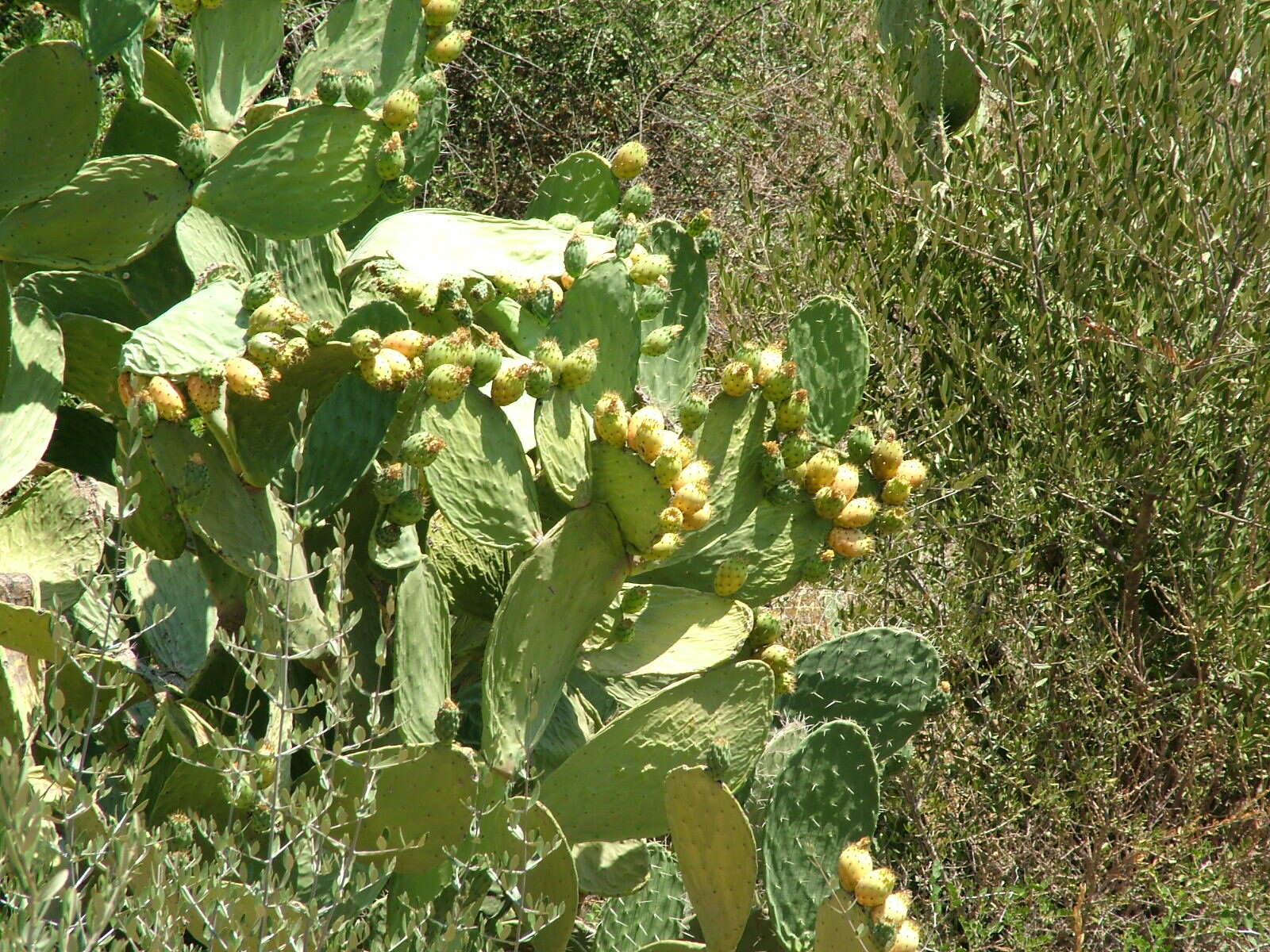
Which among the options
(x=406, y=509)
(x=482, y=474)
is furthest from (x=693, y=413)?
(x=406, y=509)

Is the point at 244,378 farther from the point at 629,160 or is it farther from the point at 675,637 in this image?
the point at 629,160

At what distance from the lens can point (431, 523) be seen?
206 centimetres

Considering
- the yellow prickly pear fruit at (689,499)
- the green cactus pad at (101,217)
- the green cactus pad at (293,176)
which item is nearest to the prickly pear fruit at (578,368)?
the yellow prickly pear fruit at (689,499)

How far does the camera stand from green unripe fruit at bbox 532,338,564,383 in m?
1.89

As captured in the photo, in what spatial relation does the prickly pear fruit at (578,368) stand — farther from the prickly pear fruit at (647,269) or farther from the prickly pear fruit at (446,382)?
the prickly pear fruit at (647,269)

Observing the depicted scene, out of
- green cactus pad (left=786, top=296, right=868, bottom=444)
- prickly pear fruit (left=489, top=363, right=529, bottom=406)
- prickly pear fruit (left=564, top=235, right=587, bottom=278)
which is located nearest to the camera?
prickly pear fruit (left=489, top=363, right=529, bottom=406)

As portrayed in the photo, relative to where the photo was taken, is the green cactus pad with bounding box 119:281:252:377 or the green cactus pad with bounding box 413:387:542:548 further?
the green cactus pad with bounding box 413:387:542:548

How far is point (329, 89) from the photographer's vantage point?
197cm

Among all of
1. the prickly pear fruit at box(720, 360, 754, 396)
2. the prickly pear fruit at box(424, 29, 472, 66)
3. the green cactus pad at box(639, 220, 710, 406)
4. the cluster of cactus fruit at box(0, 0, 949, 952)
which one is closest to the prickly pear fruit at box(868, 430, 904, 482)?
the cluster of cactus fruit at box(0, 0, 949, 952)

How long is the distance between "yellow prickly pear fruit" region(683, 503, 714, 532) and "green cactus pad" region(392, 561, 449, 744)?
1.29 ft

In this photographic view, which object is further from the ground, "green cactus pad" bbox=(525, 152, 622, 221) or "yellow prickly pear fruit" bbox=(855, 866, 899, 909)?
"green cactus pad" bbox=(525, 152, 622, 221)

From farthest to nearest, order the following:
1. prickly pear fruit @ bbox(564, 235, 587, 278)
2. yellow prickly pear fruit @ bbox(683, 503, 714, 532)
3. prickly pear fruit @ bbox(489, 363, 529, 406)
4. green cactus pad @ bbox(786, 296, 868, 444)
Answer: green cactus pad @ bbox(786, 296, 868, 444) < prickly pear fruit @ bbox(564, 235, 587, 278) < yellow prickly pear fruit @ bbox(683, 503, 714, 532) < prickly pear fruit @ bbox(489, 363, 529, 406)

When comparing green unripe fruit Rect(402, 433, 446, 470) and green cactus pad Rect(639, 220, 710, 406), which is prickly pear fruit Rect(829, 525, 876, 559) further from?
green unripe fruit Rect(402, 433, 446, 470)

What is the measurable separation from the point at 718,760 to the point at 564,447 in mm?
511
